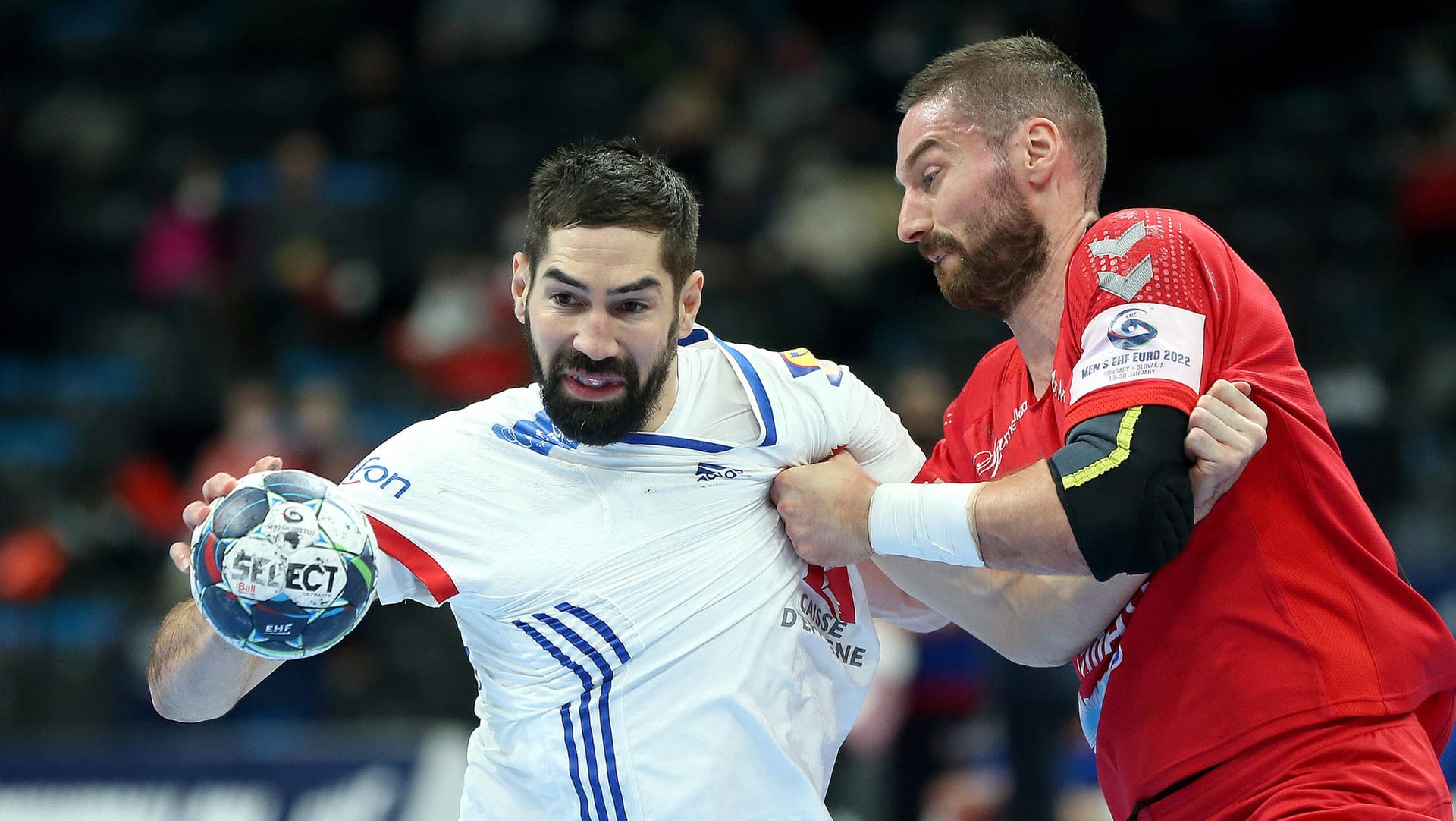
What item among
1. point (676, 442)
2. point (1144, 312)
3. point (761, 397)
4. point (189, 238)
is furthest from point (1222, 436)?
point (189, 238)

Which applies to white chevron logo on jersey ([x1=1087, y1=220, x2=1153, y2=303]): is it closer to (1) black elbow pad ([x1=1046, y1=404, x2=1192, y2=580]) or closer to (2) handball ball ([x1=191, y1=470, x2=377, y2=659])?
(1) black elbow pad ([x1=1046, y1=404, x2=1192, y2=580])

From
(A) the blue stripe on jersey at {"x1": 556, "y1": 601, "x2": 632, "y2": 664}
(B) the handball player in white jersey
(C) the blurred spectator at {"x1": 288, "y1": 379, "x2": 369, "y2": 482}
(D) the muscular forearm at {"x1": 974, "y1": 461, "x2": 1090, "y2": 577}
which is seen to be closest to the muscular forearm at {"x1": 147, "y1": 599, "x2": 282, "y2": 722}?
(B) the handball player in white jersey

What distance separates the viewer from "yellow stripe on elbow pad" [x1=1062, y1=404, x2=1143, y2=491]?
3693mm

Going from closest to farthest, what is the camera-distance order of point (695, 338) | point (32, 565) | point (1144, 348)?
point (1144, 348) → point (695, 338) → point (32, 565)

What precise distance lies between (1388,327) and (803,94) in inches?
213

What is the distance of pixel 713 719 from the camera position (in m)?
4.11

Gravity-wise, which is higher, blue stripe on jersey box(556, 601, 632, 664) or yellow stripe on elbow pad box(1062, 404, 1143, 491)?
yellow stripe on elbow pad box(1062, 404, 1143, 491)

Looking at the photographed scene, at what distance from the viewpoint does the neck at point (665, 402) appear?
4398mm

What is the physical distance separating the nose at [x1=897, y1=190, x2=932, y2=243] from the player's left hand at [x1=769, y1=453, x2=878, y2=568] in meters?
0.77

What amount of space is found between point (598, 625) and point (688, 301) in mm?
976

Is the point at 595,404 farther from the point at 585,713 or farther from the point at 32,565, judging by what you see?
the point at 32,565

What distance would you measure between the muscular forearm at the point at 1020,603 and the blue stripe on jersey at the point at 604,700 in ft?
3.47

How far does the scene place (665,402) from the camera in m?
4.45

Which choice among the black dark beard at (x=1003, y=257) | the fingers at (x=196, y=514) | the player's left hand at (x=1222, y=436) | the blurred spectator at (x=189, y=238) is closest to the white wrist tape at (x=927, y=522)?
the player's left hand at (x=1222, y=436)
